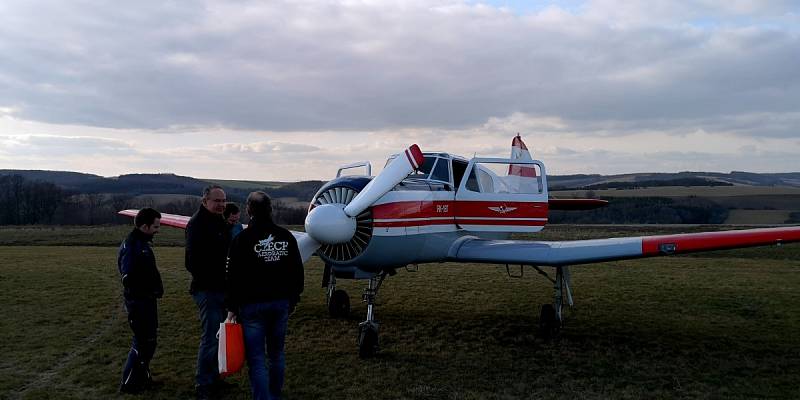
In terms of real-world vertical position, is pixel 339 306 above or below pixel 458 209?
below

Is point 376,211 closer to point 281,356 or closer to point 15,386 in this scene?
point 281,356

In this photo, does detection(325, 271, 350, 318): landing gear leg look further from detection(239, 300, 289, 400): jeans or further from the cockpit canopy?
detection(239, 300, 289, 400): jeans

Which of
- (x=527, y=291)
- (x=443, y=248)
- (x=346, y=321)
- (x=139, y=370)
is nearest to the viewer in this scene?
(x=139, y=370)

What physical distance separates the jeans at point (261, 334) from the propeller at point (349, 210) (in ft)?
Answer: 5.66

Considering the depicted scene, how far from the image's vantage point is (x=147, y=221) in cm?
531

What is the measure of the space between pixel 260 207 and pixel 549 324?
4879mm

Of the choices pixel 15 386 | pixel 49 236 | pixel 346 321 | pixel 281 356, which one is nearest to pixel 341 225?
pixel 281 356

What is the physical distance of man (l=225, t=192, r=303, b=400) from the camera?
4348 millimetres

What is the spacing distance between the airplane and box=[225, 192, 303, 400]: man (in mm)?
1677

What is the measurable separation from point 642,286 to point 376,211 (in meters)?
7.96

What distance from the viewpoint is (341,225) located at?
6234 mm

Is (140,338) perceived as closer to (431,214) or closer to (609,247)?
(431,214)

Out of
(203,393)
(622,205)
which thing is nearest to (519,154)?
(203,393)

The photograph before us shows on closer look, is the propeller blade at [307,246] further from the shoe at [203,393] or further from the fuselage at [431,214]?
the shoe at [203,393]
